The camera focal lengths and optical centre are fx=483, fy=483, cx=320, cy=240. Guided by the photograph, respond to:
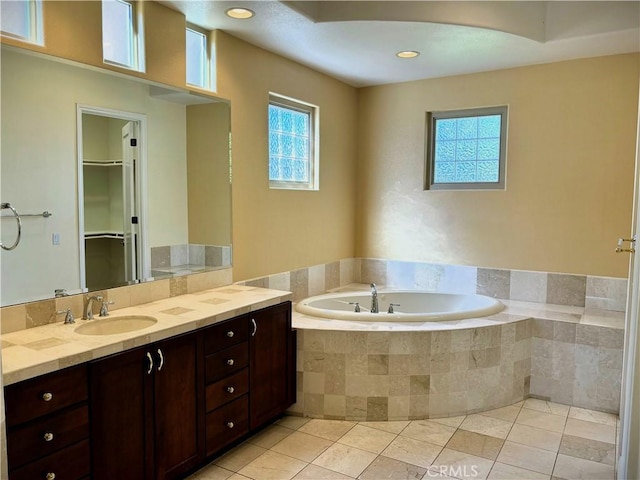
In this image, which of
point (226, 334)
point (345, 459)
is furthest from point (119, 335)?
point (345, 459)

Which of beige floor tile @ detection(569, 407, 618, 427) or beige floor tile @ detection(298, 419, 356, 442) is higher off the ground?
beige floor tile @ detection(569, 407, 618, 427)

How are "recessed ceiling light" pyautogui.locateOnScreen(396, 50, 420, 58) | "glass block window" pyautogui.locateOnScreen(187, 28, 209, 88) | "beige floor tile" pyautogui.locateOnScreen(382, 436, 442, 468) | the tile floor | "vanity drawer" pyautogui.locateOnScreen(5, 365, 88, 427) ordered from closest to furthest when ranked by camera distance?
"vanity drawer" pyautogui.locateOnScreen(5, 365, 88, 427) < the tile floor < "beige floor tile" pyautogui.locateOnScreen(382, 436, 442, 468) < "glass block window" pyautogui.locateOnScreen(187, 28, 209, 88) < "recessed ceiling light" pyautogui.locateOnScreen(396, 50, 420, 58)

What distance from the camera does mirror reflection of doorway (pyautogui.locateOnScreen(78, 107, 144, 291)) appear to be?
238cm

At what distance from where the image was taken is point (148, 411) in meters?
2.09

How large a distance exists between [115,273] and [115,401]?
787 mm

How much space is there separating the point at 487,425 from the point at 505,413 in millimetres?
248

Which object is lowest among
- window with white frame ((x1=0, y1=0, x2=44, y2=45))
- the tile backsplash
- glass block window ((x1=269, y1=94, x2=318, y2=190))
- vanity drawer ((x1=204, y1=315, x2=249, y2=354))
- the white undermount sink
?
vanity drawer ((x1=204, y1=315, x2=249, y2=354))

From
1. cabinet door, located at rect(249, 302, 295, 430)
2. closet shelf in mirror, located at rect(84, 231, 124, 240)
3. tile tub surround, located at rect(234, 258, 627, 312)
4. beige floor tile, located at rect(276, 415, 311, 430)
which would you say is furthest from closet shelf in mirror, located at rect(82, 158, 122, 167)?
beige floor tile, located at rect(276, 415, 311, 430)

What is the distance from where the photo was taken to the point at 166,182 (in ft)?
9.45

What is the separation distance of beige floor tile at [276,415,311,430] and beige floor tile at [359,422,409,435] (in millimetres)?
371

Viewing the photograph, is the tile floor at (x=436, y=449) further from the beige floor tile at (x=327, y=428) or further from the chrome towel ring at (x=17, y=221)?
the chrome towel ring at (x=17, y=221)

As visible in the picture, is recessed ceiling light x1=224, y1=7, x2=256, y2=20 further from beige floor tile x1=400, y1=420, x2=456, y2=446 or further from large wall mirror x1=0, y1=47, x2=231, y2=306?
beige floor tile x1=400, y1=420, x2=456, y2=446

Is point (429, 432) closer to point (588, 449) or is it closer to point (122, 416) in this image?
point (588, 449)

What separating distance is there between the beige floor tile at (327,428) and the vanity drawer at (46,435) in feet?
4.73
